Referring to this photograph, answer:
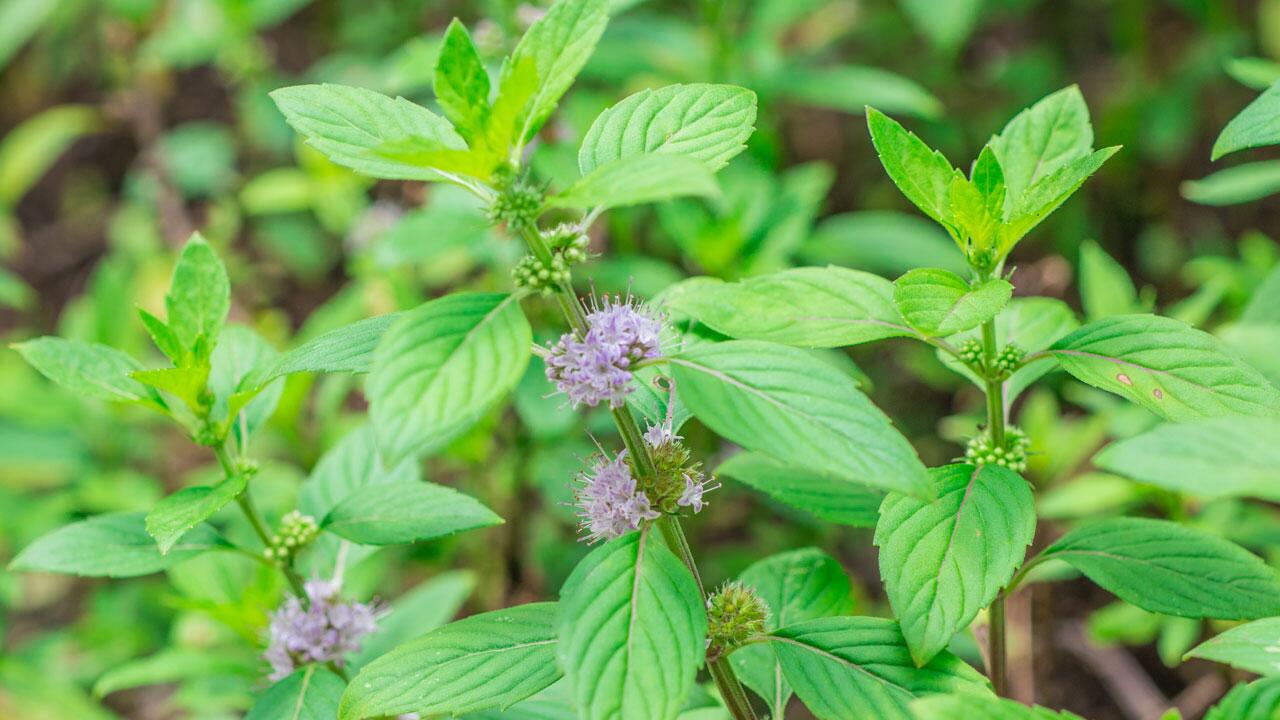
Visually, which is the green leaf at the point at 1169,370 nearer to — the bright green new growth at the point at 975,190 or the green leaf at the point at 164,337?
the bright green new growth at the point at 975,190

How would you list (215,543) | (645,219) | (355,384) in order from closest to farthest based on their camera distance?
(215,543)
(355,384)
(645,219)

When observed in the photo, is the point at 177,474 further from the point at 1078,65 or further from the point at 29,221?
the point at 1078,65

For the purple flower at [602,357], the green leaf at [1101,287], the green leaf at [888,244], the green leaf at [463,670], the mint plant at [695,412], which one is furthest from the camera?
the green leaf at [888,244]

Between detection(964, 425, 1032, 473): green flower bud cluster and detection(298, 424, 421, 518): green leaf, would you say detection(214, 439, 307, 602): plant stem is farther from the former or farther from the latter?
detection(964, 425, 1032, 473): green flower bud cluster

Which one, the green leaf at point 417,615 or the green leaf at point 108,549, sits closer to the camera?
the green leaf at point 108,549

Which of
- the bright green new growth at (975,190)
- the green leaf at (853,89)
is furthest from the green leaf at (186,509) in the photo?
the green leaf at (853,89)

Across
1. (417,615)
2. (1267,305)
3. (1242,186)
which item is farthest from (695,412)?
(1242,186)

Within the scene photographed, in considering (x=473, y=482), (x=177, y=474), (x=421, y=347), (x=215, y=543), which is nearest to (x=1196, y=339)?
(x=421, y=347)
